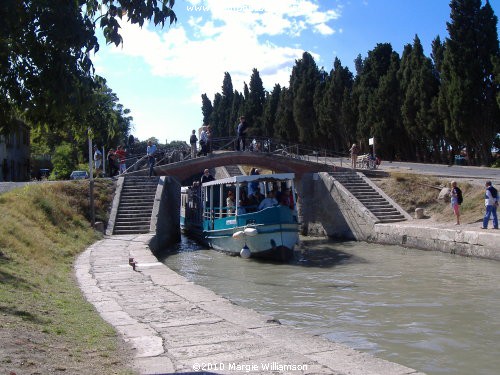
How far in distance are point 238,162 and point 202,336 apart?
2525 cm

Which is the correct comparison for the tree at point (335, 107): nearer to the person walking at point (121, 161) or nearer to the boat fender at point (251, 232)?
the person walking at point (121, 161)

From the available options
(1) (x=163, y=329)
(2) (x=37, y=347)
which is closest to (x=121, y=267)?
(1) (x=163, y=329)

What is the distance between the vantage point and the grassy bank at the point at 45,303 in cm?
507

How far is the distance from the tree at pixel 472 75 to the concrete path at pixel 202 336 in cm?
2720

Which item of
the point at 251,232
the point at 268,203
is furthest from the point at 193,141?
the point at 251,232

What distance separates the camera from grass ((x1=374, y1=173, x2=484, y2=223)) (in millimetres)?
20875

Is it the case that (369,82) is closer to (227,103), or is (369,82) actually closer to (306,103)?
(306,103)

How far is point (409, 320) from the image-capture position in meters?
9.71

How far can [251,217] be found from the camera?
18469 millimetres

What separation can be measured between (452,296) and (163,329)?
750 centimetres

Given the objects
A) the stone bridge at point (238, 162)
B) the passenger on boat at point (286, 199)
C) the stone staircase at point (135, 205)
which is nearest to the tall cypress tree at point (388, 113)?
the stone bridge at point (238, 162)

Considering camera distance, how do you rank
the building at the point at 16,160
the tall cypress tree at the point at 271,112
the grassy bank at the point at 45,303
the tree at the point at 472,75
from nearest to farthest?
the grassy bank at the point at 45,303 < the tree at the point at 472,75 < the building at the point at 16,160 < the tall cypress tree at the point at 271,112

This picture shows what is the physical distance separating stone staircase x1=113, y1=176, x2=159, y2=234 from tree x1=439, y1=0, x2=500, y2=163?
19.0 m

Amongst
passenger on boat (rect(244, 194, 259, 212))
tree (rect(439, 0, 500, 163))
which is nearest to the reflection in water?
passenger on boat (rect(244, 194, 259, 212))
